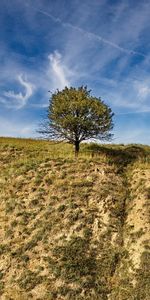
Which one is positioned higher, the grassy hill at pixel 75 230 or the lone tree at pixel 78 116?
the lone tree at pixel 78 116

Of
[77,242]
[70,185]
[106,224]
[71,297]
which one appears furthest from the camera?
[70,185]

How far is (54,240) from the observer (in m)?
28.8

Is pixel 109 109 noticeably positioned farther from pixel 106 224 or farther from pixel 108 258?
pixel 108 258

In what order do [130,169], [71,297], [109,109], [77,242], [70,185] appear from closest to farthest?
[71,297] → [77,242] → [70,185] → [130,169] → [109,109]

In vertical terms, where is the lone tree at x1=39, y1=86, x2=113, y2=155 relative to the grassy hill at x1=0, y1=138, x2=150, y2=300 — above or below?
above

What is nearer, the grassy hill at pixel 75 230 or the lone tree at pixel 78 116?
the grassy hill at pixel 75 230

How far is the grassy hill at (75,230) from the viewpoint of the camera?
24859 mm

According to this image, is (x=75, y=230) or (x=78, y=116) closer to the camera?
(x=75, y=230)

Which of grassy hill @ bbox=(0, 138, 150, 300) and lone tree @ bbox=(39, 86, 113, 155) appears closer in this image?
grassy hill @ bbox=(0, 138, 150, 300)

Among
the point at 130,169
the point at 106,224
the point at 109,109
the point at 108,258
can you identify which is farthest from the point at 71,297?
the point at 109,109

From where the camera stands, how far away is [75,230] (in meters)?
29.7

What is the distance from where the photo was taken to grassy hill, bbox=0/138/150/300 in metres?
24.9

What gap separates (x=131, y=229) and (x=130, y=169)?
11352mm

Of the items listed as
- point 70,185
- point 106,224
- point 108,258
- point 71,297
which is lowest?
point 71,297
